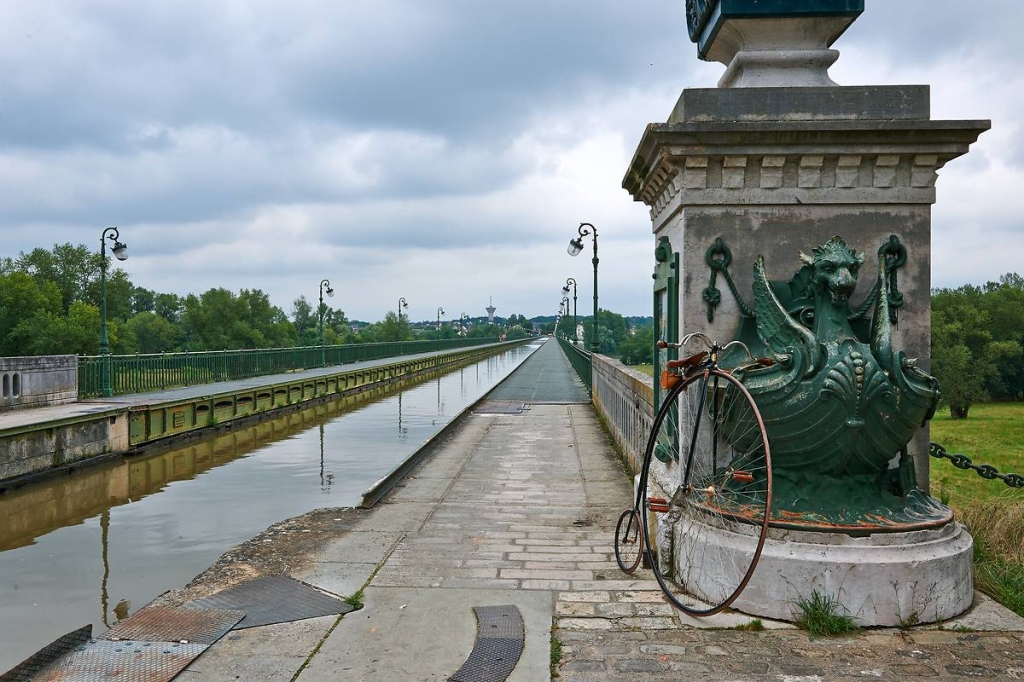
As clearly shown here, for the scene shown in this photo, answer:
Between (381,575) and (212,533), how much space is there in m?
5.00

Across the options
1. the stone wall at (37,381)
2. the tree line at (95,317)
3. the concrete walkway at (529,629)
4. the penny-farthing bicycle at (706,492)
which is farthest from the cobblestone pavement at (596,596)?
the tree line at (95,317)

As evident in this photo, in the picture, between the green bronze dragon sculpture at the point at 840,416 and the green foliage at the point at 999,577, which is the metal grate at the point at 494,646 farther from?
the green foliage at the point at 999,577

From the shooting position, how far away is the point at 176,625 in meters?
5.21

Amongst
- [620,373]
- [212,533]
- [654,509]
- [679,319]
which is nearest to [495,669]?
[654,509]

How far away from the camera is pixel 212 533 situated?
10.2m

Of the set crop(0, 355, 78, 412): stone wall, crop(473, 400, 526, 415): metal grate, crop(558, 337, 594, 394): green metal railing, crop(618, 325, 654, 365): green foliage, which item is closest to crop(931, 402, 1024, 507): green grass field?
crop(558, 337, 594, 394): green metal railing

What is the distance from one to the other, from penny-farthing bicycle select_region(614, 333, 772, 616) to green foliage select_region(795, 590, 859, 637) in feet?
1.37

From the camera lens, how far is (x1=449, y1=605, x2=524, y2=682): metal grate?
4.31 metres

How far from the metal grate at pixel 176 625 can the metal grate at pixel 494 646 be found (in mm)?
1708

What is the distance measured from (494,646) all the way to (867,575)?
2.35 m

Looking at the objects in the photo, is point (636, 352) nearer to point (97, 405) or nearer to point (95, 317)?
point (95, 317)

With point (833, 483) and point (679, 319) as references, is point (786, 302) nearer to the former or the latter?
point (679, 319)

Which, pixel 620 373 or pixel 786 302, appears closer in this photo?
pixel 786 302

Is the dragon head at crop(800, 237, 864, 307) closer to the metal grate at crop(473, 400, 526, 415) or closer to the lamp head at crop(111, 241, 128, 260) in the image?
the metal grate at crop(473, 400, 526, 415)
